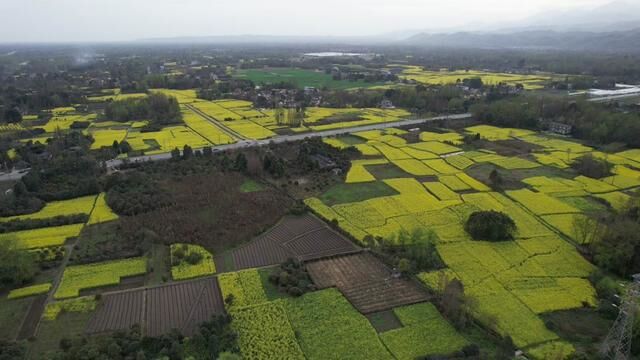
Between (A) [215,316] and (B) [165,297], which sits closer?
(A) [215,316]

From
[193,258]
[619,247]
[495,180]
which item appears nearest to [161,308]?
[193,258]

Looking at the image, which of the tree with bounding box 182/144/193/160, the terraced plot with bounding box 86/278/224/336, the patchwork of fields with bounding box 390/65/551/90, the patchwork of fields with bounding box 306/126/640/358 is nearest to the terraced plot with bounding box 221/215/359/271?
the patchwork of fields with bounding box 306/126/640/358

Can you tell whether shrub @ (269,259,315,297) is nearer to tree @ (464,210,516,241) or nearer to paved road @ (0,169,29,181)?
tree @ (464,210,516,241)

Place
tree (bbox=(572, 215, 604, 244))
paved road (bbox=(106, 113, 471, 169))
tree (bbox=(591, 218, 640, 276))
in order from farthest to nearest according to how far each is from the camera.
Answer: paved road (bbox=(106, 113, 471, 169))
tree (bbox=(572, 215, 604, 244))
tree (bbox=(591, 218, 640, 276))

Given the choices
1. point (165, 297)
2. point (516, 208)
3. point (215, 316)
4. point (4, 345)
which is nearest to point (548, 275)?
point (516, 208)

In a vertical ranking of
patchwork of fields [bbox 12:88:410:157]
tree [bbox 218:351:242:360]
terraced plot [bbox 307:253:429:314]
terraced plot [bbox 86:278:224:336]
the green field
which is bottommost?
terraced plot [bbox 86:278:224:336]

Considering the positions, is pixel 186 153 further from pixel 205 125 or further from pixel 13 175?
pixel 205 125

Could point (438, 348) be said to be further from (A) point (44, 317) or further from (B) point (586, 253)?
(A) point (44, 317)
